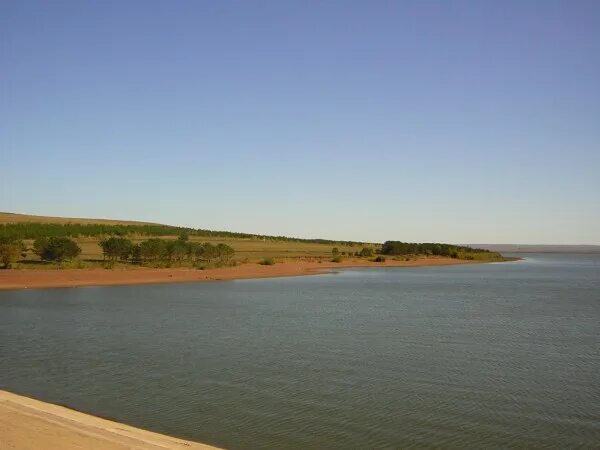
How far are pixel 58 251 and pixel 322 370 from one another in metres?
42.1

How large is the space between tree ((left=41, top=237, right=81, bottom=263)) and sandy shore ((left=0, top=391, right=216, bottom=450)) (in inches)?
1712

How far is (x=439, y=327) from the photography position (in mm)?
22297

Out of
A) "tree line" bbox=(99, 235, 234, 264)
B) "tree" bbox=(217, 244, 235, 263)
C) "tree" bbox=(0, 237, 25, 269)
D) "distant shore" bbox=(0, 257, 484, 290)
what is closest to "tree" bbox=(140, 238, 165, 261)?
"tree line" bbox=(99, 235, 234, 264)

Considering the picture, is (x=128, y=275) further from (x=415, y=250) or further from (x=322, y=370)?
(x=415, y=250)

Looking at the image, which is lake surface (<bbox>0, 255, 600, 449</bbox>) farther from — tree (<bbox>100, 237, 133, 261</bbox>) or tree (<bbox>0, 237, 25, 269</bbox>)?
tree (<bbox>100, 237, 133, 261</bbox>)

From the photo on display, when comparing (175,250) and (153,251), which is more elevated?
(175,250)

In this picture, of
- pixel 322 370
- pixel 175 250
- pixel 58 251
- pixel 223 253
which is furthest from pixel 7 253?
pixel 322 370

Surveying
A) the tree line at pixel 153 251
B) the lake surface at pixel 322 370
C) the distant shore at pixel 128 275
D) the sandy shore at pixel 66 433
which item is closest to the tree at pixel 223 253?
the tree line at pixel 153 251

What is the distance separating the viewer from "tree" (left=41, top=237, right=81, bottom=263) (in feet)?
169

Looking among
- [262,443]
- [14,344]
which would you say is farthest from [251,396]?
[14,344]

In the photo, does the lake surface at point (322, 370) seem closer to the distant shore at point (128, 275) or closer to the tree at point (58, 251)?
the distant shore at point (128, 275)

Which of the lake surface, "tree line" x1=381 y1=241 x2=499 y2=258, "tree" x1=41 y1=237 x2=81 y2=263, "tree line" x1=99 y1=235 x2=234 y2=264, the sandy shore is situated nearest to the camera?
the sandy shore

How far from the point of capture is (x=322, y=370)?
15.1 m

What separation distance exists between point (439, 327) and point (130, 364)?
1152 cm
